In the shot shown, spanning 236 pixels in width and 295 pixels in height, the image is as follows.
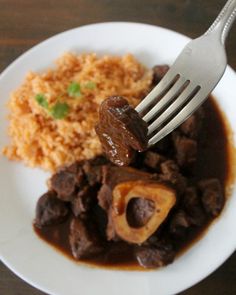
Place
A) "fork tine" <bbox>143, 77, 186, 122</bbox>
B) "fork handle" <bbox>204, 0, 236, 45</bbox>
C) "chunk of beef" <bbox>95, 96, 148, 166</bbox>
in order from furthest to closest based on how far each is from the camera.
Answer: "fork handle" <bbox>204, 0, 236, 45</bbox>
"fork tine" <bbox>143, 77, 186, 122</bbox>
"chunk of beef" <bbox>95, 96, 148, 166</bbox>

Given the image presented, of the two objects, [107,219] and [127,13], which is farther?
[127,13]

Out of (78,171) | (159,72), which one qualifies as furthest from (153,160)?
(159,72)

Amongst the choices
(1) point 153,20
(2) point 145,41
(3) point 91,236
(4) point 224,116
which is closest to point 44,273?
(3) point 91,236

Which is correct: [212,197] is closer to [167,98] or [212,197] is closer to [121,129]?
[167,98]

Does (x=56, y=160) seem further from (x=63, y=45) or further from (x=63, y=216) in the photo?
(x=63, y=45)

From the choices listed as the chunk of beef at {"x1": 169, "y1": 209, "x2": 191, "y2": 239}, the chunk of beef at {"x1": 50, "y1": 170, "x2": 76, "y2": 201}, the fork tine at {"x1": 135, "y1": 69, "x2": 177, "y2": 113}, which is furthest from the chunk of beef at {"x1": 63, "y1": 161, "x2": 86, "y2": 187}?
the fork tine at {"x1": 135, "y1": 69, "x2": 177, "y2": 113}

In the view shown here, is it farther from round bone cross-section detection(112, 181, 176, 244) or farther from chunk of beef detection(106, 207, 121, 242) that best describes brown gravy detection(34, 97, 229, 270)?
round bone cross-section detection(112, 181, 176, 244)
